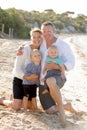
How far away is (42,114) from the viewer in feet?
23.1

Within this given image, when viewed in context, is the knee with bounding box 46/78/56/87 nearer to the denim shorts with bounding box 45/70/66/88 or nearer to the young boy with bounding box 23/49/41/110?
the denim shorts with bounding box 45/70/66/88

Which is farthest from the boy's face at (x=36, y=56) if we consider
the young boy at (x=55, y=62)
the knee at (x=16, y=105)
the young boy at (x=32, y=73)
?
the knee at (x=16, y=105)

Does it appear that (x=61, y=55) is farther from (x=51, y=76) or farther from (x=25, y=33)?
(x=25, y=33)

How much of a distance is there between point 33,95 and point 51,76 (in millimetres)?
563

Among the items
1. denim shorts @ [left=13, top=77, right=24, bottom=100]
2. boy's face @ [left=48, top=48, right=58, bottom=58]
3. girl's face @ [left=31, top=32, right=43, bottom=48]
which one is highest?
girl's face @ [left=31, top=32, right=43, bottom=48]

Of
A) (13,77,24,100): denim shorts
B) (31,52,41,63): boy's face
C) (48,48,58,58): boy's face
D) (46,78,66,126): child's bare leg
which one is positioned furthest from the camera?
(13,77,24,100): denim shorts

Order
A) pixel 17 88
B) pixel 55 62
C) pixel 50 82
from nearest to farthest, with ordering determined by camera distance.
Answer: pixel 50 82 → pixel 55 62 → pixel 17 88

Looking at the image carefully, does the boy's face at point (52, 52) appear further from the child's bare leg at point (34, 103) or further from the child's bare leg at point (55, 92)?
the child's bare leg at point (34, 103)

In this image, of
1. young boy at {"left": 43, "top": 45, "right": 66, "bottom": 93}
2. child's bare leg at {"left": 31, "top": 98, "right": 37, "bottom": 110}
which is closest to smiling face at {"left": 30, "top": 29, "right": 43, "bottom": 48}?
young boy at {"left": 43, "top": 45, "right": 66, "bottom": 93}

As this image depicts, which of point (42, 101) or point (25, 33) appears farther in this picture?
point (25, 33)

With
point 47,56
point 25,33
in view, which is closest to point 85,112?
point 47,56

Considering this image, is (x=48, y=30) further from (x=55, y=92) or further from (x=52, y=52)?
(x=55, y=92)

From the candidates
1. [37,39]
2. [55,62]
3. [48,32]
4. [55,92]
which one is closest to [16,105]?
[55,92]


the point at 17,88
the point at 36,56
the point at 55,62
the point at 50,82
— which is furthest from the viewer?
the point at 17,88
